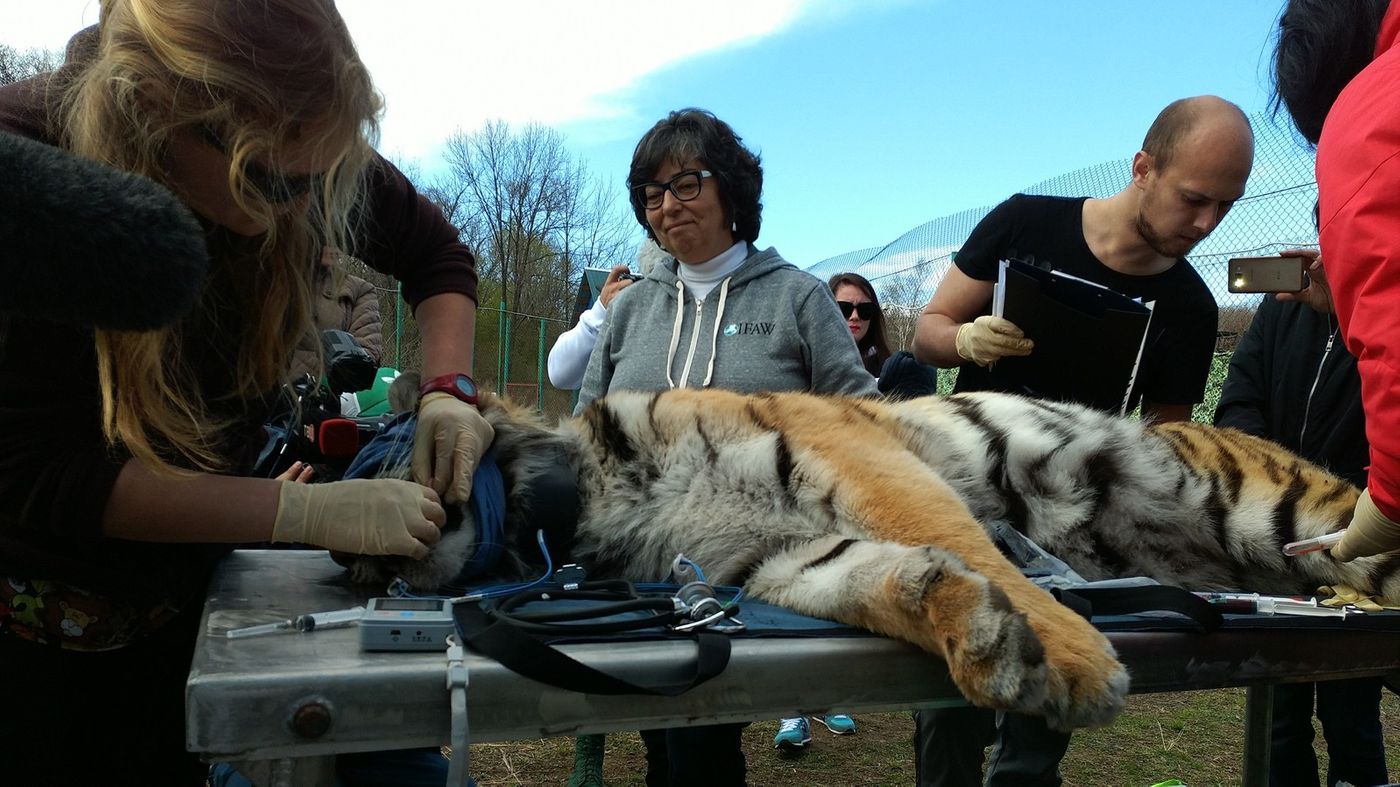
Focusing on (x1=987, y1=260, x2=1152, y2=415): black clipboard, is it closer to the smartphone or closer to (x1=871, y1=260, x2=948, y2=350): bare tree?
the smartphone

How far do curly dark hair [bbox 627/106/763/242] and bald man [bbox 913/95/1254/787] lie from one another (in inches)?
28.2

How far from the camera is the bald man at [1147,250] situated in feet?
8.66

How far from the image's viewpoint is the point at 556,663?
3.55 feet

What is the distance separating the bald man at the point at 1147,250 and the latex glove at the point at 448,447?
1513mm

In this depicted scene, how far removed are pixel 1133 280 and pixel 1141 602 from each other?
1579 millimetres

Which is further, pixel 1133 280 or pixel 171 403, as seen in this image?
pixel 1133 280

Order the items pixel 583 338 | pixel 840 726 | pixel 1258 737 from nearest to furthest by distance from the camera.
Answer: pixel 1258 737, pixel 583 338, pixel 840 726

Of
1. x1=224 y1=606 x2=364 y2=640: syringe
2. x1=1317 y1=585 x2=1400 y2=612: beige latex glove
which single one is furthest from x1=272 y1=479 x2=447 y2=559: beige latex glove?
x1=1317 y1=585 x2=1400 y2=612: beige latex glove

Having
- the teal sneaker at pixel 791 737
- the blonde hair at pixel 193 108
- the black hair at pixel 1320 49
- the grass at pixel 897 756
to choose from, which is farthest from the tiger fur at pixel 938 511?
the teal sneaker at pixel 791 737

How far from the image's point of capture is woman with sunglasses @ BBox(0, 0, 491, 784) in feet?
4.38

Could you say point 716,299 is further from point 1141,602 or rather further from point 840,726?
point 840,726

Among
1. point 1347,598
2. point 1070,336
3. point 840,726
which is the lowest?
point 840,726

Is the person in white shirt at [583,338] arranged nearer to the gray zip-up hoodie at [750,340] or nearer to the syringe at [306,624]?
the gray zip-up hoodie at [750,340]

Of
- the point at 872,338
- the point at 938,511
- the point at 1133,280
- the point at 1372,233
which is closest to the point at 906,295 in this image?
the point at 872,338
